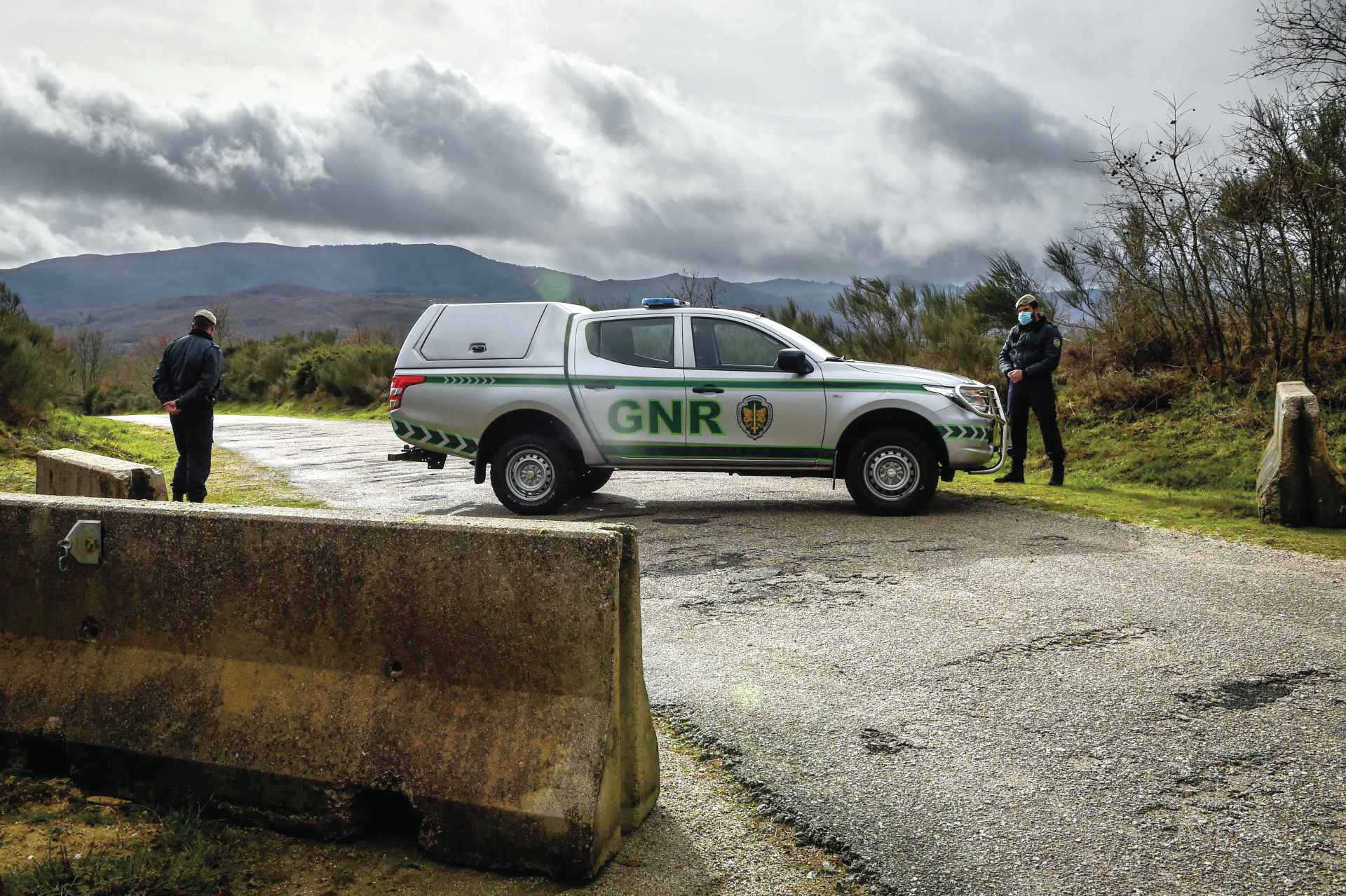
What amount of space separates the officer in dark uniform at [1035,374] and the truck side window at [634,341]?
4.16 m

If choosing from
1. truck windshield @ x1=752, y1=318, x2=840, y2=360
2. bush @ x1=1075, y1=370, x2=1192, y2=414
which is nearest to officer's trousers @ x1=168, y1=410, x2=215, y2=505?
truck windshield @ x1=752, y1=318, x2=840, y2=360

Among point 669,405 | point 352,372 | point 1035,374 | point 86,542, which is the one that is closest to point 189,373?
point 669,405

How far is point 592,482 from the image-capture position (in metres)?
10.8

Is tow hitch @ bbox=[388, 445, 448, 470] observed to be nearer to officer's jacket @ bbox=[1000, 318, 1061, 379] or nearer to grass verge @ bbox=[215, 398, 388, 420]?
officer's jacket @ bbox=[1000, 318, 1061, 379]

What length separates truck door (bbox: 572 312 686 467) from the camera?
9.21m

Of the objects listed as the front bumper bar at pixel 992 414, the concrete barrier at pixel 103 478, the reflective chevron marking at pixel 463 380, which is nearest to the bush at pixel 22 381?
the concrete barrier at pixel 103 478

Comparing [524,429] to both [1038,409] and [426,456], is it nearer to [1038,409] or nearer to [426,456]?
[426,456]

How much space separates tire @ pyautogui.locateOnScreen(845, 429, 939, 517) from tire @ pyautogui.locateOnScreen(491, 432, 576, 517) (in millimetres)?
2631

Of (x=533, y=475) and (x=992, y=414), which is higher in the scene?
(x=992, y=414)

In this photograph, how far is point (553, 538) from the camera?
9.59 ft

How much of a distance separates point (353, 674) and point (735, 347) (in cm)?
661

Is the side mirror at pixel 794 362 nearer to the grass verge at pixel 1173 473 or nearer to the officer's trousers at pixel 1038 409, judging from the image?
the grass verge at pixel 1173 473

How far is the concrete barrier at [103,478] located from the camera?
21.7ft

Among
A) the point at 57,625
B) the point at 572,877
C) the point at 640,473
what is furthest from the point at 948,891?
the point at 640,473
